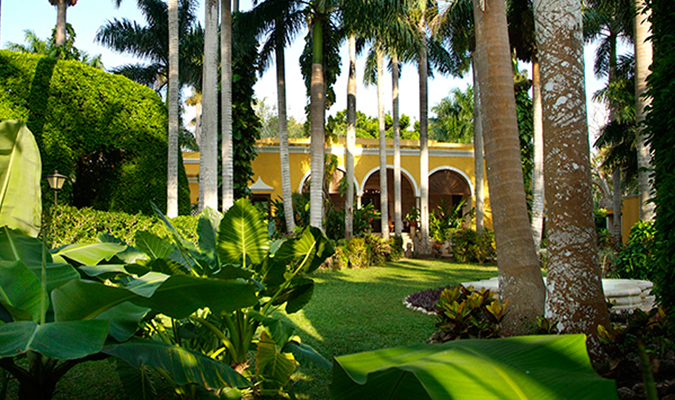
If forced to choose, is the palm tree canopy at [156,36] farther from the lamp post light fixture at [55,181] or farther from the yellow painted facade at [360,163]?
the lamp post light fixture at [55,181]

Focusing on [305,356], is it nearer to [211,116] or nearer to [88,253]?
[88,253]

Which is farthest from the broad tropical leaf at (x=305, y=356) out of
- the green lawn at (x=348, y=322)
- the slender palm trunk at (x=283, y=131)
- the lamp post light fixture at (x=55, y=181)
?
the slender palm trunk at (x=283, y=131)

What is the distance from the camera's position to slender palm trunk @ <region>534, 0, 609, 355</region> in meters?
3.43

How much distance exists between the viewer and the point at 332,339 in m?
5.49

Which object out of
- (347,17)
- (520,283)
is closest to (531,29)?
(347,17)

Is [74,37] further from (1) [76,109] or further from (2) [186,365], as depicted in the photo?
(2) [186,365]

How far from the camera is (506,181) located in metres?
4.31

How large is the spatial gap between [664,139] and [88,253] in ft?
14.5

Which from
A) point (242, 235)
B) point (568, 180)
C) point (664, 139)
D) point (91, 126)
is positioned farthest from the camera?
point (91, 126)

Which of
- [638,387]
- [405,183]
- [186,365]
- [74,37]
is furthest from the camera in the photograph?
[405,183]

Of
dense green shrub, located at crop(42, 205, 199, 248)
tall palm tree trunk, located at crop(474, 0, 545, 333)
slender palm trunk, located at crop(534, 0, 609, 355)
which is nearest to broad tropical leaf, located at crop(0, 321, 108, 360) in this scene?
slender palm trunk, located at crop(534, 0, 609, 355)

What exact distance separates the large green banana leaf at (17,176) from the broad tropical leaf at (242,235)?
5.36 ft

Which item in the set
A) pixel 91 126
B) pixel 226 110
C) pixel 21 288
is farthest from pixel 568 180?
pixel 91 126

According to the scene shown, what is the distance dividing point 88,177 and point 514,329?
1102 centimetres
